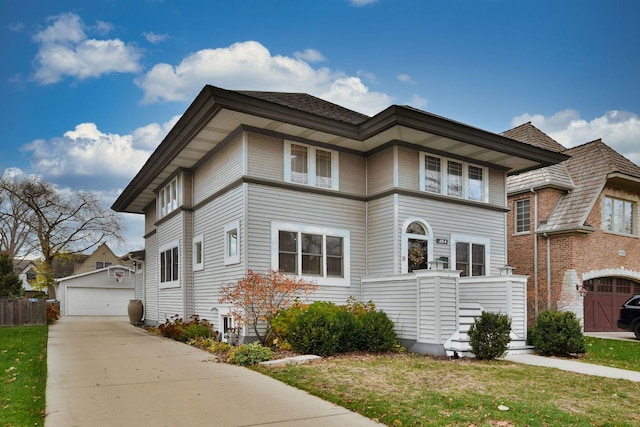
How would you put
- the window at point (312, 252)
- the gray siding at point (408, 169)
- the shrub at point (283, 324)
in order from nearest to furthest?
the shrub at point (283, 324)
the window at point (312, 252)
the gray siding at point (408, 169)

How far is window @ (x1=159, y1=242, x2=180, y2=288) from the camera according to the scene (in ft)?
57.7

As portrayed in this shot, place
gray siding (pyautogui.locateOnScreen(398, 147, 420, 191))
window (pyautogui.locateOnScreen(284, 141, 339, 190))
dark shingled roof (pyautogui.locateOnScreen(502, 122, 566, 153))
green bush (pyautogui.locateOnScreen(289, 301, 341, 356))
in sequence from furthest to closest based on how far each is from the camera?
1. dark shingled roof (pyautogui.locateOnScreen(502, 122, 566, 153))
2. gray siding (pyautogui.locateOnScreen(398, 147, 420, 191))
3. window (pyautogui.locateOnScreen(284, 141, 339, 190))
4. green bush (pyautogui.locateOnScreen(289, 301, 341, 356))

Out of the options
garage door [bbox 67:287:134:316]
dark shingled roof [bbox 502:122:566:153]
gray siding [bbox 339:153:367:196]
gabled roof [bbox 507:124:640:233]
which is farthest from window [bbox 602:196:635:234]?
garage door [bbox 67:287:134:316]

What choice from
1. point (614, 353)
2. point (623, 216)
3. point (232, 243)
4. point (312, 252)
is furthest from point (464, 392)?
point (623, 216)

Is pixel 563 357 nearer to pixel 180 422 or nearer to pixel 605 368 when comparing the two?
pixel 605 368

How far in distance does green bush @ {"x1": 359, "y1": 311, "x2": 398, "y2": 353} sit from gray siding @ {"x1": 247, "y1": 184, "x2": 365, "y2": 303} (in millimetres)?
2279

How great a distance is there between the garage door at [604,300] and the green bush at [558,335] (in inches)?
368

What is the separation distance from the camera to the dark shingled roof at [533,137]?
74.9ft

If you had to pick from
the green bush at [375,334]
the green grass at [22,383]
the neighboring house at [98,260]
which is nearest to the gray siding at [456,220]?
the green bush at [375,334]

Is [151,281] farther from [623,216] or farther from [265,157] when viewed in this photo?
[623,216]

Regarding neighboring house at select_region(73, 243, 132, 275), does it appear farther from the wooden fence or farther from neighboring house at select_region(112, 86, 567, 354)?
neighboring house at select_region(112, 86, 567, 354)

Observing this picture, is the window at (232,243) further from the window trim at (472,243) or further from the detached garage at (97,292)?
the detached garage at (97,292)

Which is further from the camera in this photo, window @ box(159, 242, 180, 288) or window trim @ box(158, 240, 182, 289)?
window @ box(159, 242, 180, 288)

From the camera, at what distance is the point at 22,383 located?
7945 millimetres
